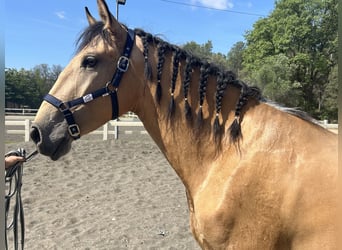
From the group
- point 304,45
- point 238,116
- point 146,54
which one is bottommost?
point 238,116

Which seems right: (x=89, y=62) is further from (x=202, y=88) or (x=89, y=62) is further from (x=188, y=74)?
(x=202, y=88)

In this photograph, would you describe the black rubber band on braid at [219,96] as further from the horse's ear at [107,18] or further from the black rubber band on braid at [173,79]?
the horse's ear at [107,18]

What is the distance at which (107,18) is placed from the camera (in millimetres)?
2398

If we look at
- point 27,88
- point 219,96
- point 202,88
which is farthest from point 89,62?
point 27,88

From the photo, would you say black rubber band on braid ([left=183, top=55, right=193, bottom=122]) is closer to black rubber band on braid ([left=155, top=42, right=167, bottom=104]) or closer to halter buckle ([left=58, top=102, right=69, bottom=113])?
black rubber band on braid ([left=155, top=42, right=167, bottom=104])

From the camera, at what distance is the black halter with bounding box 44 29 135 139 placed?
2.34 m

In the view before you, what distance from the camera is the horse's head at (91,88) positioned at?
2346mm

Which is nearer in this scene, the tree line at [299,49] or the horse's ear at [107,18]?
the horse's ear at [107,18]

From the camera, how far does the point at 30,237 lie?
518 cm

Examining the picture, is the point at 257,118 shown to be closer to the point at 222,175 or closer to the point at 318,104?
the point at 222,175

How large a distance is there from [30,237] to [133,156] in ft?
18.0

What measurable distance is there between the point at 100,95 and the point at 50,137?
17.5 inches

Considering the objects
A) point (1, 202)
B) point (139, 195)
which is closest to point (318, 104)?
point (139, 195)

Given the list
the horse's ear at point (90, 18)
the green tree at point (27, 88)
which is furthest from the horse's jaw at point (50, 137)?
the green tree at point (27, 88)
